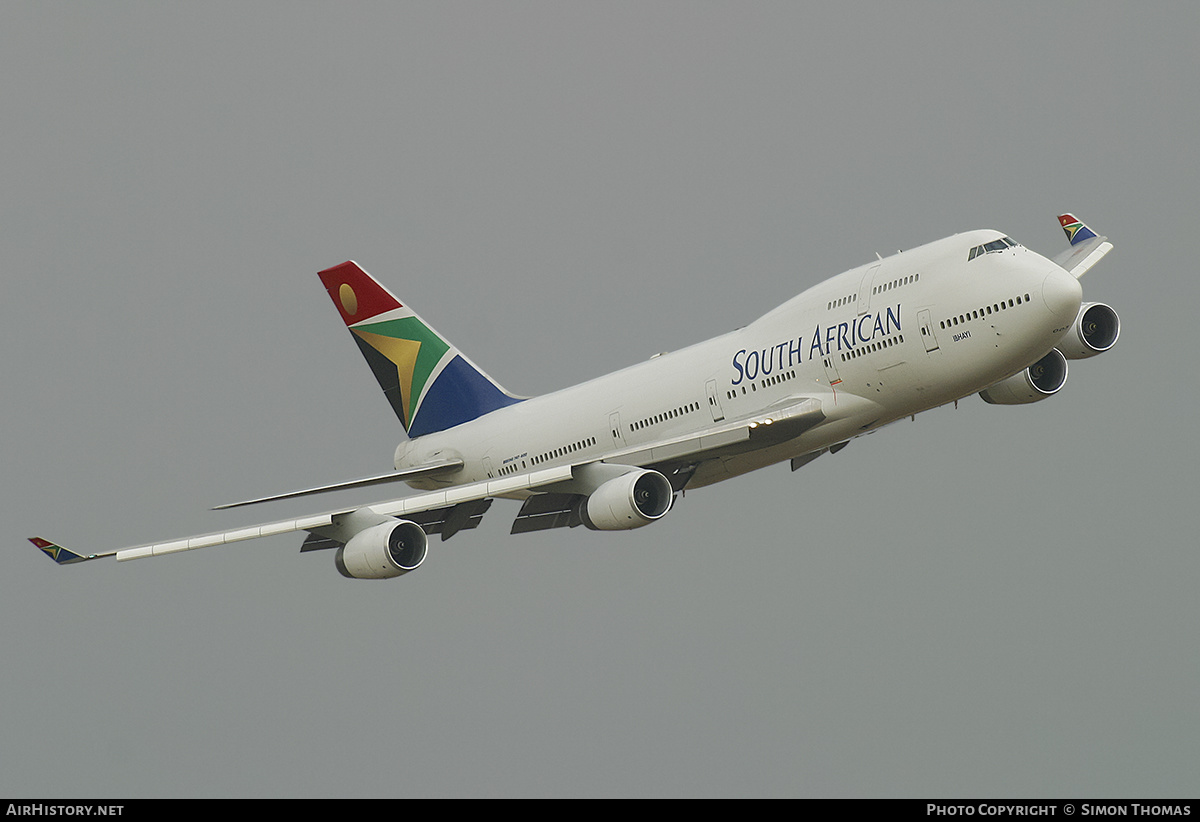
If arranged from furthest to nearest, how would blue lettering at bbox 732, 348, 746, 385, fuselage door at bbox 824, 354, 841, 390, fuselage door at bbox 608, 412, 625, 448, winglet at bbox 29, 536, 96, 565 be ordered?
fuselage door at bbox 608, 412, 625, 448, blue lettering at bbox 732, 348, 746, 385, fuselage door at bbox 824, 354, 841, 390, winglet at bbox 29, 536, 96, 565

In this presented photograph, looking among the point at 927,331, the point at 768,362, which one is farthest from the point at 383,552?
the point at 927,331

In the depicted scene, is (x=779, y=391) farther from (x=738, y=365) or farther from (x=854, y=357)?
(x=854, y=357)

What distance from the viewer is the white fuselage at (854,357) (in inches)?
1566

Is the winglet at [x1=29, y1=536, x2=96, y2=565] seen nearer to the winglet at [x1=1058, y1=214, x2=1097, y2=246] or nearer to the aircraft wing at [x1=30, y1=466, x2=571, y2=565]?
the aircraft wing at [x1=30, y1=466, x2=571, y2=565]

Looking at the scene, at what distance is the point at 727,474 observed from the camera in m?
46.5

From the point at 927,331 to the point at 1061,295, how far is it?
3.48 metres

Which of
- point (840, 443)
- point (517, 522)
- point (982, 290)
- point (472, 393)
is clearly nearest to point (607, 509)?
point (517, 522)

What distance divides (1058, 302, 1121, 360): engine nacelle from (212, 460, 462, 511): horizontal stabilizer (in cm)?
2042

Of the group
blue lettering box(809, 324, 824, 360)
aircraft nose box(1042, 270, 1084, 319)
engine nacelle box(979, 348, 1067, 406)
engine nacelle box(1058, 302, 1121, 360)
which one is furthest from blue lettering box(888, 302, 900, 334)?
engine nacelle box(1058, 302, 1121, 360)

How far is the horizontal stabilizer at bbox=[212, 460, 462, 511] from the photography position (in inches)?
1869

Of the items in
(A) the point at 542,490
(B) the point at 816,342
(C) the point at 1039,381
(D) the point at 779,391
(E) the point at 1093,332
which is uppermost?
(E) the point at 1093,332

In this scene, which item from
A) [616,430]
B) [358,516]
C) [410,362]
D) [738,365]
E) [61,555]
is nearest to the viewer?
[61,555]

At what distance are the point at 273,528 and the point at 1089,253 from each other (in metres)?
25.6

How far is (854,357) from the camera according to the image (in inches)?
1644
